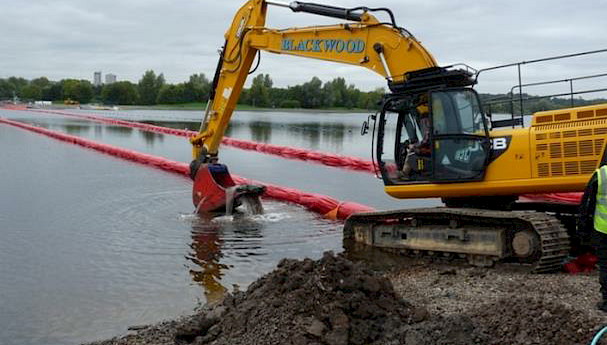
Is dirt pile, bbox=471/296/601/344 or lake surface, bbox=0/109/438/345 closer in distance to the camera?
dirt pile, bbox=471/296/601/344

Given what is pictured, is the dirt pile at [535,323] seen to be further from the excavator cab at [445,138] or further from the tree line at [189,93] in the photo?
the tree line at [189,93]

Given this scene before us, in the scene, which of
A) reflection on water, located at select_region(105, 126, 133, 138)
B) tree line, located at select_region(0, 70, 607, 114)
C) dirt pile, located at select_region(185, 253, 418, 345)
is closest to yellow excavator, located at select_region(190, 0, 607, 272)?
dirt pile, located at select_region(185, 253, 418, 345)

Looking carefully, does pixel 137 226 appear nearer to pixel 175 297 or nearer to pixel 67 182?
pixel 175 297

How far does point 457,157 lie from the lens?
9805mm

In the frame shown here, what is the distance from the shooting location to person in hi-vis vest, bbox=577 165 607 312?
6879mm

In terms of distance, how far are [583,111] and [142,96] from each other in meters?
141

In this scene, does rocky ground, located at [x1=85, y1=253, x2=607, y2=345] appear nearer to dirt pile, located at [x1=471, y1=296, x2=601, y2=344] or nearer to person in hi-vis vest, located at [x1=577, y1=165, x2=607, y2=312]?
dirt pile, located at [x1=471, y1=296, x2=601, y2=344]

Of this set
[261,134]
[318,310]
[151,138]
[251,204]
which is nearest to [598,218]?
[318,310]

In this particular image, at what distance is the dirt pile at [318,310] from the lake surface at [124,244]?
1.99 metres

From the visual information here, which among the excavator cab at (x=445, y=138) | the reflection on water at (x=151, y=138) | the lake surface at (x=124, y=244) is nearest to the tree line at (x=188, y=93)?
the reflection on water at (x=151, y=138)

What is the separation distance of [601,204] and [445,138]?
3.14 meters

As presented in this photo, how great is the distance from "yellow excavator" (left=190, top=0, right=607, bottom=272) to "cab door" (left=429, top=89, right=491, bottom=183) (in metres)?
0.01

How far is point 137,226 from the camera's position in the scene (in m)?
13.6

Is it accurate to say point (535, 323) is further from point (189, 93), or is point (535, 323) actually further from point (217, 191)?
point (189, 93)
